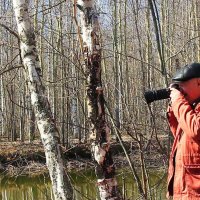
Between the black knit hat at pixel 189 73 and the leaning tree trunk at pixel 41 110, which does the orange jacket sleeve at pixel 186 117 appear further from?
the leaning tree trunk at pixel 41 110

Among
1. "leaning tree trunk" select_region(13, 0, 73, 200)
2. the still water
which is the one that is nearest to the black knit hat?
"leaning tree trunk" select_region(13, 0, 73, 200)

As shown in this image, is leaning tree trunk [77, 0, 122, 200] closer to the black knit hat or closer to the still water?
the black knit hat

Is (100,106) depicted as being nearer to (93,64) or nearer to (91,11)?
(93,64)

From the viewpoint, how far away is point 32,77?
5359 millimetres

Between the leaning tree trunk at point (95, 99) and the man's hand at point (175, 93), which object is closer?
the man's hand at point (175, 93)

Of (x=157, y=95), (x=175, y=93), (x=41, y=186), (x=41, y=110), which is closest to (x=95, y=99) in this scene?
(x=157, y=95)

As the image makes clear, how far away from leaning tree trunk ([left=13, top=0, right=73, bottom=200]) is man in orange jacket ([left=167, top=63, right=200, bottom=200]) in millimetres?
2295

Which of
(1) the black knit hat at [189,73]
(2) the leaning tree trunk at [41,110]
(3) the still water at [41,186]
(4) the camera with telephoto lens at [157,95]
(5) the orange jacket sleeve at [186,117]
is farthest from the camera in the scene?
(3) the still water at [41,186]

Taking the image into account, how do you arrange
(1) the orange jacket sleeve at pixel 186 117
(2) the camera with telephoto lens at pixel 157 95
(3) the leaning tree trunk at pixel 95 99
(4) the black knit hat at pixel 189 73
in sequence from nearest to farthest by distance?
1. (1) the orange jacket sleeve at pixel 186 117
2. (4) the black knit hat at pixel 189 73
3. (2) the camera with telephoto lens at pixel 157 95
4. (3) the leaning tree trunk at pixel 95 99

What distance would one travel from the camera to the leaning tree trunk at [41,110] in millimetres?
5250

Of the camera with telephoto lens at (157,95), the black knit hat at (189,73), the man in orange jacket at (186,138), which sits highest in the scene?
the black knit hat at (189,73)

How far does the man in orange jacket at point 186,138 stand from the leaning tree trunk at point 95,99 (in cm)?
98

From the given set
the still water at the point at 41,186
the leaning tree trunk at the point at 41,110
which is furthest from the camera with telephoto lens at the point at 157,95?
the still water at the point at 41,186

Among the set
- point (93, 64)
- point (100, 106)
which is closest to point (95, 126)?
point (100, 106)
